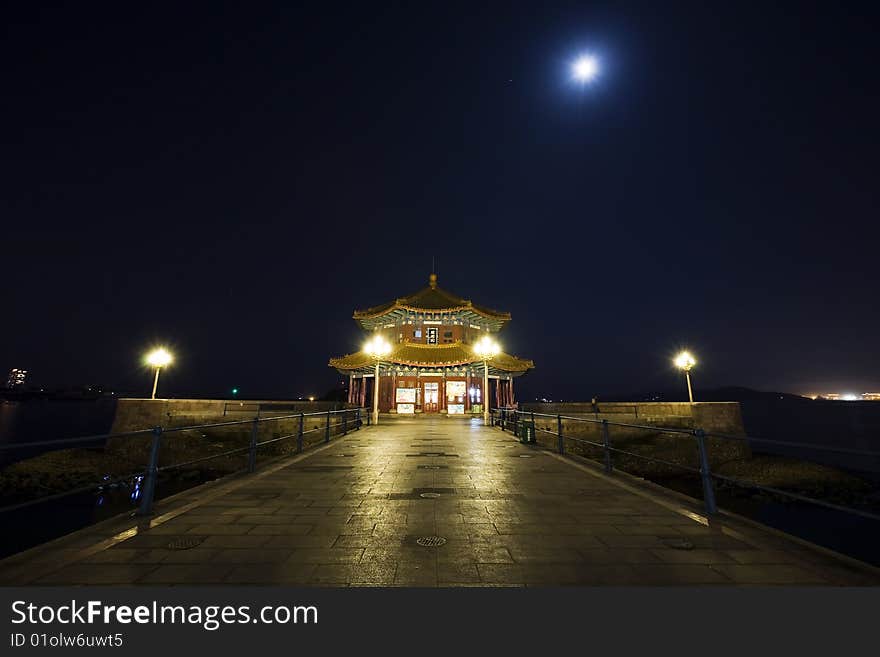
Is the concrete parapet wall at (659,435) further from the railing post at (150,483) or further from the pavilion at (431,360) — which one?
the railing post at (150,483)

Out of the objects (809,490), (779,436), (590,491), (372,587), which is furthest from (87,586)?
(779,436)

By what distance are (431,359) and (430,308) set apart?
5825 mm

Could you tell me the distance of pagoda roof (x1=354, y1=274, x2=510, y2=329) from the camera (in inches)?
1336

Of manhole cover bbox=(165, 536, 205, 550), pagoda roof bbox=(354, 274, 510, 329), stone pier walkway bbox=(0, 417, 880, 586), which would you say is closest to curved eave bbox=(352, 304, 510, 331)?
pagoda roof bbox=(354, 274, 510, 329)

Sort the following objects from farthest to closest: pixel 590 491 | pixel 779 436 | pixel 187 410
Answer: pixel 779 436
pixel 187 410
pixel 590 491

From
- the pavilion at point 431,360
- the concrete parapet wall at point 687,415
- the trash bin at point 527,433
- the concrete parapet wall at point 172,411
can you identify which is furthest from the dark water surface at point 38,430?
the concrete parapet wall at point 687,415

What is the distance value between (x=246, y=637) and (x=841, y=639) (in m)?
4.08

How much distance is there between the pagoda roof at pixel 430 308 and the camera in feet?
111

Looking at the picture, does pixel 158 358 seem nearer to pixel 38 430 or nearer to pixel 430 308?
pixel 430 308

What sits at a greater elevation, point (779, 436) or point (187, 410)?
point (187, 410)

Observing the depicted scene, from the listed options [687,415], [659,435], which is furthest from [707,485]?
[659,435]

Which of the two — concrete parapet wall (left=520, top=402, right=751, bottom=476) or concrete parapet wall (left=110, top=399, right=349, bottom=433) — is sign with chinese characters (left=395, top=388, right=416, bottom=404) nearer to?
concrete parapet wall (left=110, top=399, right=349, bottom=433)

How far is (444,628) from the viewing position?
105 inches

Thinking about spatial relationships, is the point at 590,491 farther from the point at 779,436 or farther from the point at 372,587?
the point at 779,436
